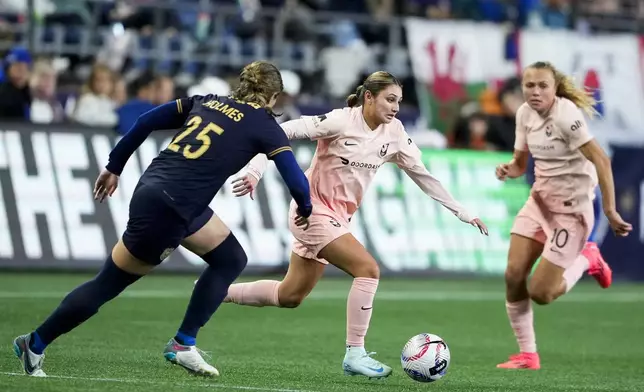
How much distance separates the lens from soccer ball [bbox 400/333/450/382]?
335 inches

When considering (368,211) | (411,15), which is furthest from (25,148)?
(411,15)

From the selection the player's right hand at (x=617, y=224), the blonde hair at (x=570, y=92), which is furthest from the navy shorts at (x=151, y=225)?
the blonde hair at (x=570, y=92)

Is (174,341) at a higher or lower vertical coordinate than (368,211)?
higher

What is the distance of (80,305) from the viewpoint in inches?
303

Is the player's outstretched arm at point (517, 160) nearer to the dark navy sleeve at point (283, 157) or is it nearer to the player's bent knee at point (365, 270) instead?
the player's bent knee at point (365, 270)

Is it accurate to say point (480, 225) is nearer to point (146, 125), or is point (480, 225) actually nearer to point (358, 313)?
point (358, 313)

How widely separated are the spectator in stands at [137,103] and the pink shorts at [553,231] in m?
6.56

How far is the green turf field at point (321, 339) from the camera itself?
27.3 feet

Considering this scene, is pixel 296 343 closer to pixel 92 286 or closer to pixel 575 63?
pixel 92 286

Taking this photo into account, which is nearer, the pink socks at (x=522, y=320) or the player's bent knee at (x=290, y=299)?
the player's bent knee at (x=290, y=299)

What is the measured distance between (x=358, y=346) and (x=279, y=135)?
165 cm

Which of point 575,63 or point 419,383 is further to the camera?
point 575,63

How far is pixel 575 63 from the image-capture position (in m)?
21.8

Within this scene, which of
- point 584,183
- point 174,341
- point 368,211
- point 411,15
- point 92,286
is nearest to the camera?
point 92,286
